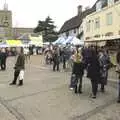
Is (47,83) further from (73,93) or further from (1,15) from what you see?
(1,15)

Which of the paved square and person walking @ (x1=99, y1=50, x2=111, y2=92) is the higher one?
person walking @ (x1=99, y1=50, x2=111, y2=92)

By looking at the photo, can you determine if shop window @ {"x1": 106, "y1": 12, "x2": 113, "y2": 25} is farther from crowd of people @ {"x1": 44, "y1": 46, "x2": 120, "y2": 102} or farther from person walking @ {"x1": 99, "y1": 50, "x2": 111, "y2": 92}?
person walking @ {"x1": 99, "y1": 50, "x2": 111, "y2": 92}

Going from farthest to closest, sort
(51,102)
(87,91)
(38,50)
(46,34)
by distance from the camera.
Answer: (46,34)
(38,50)
(87,91)
(51,102)

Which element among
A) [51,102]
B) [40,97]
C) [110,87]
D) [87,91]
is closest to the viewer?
[51,102]

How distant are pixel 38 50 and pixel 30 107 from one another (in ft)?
189

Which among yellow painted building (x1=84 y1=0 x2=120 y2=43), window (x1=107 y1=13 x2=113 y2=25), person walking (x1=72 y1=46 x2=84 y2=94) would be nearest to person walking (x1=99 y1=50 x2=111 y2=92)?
person walking (x1=72 y1=46 x2=84 y2=94)

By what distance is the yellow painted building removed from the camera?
40844mm

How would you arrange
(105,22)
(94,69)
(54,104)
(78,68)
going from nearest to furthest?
1. (54,104)
2. (94,69)
3. (78,68)
4. (105,22)

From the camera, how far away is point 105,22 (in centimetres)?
4428

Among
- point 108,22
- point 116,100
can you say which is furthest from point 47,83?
point 108,22

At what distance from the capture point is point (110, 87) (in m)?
17.2

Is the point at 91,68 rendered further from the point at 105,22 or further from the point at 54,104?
the point at 105,22

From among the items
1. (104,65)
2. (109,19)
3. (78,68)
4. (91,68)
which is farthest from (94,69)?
(109,19)

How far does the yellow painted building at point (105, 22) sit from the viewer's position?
134 feet
